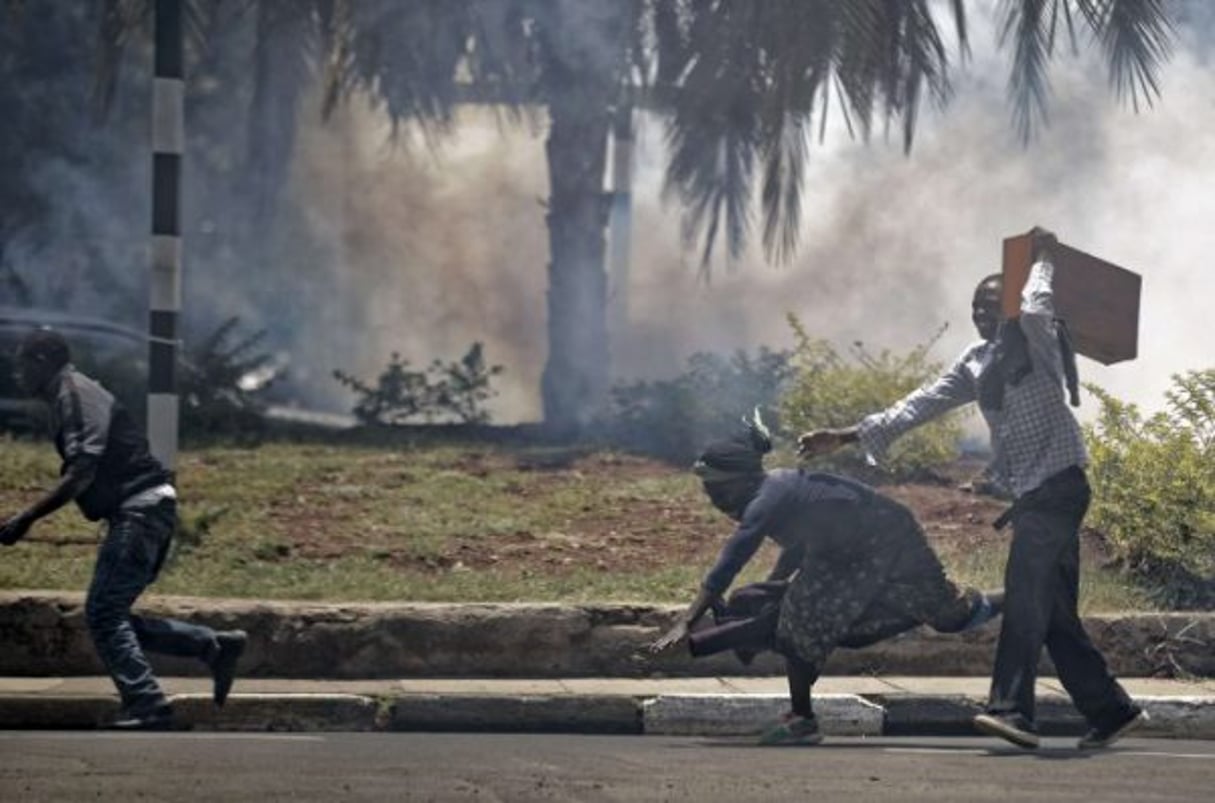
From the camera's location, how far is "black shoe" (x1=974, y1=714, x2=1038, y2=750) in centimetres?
726

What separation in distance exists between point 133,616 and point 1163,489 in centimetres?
462

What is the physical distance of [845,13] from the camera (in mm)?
13148

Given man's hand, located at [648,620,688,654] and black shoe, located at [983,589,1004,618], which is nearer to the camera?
man's hand, located at [648,620,688,654]

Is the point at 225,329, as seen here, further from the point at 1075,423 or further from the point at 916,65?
the point at 1075,423

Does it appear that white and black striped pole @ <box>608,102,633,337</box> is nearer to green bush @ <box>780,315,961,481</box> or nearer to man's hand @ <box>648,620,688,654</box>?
green bush @ <box>780,315,961,481</box>

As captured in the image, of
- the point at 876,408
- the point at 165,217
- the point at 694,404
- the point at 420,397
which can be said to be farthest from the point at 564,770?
the point at 420,397

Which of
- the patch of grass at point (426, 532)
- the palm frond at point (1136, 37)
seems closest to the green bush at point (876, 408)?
the patch of grass at point (426, 532)

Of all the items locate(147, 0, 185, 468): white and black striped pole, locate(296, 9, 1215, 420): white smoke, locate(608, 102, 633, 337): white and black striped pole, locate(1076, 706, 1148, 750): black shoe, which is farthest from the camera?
locate(608, 102, 633, 337): white and black striped pole

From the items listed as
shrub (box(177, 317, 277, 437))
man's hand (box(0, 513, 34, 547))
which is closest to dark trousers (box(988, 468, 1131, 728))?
man's hand (box(0, 513, 34, 547))

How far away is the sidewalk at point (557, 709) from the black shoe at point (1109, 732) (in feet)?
3.05

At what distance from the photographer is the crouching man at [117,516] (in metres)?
7.61

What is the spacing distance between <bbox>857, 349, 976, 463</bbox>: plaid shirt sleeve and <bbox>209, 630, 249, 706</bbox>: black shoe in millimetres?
2284

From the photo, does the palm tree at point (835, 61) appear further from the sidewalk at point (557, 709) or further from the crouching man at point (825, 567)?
the crouching man at point (825, 567)

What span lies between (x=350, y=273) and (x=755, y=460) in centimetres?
2018
